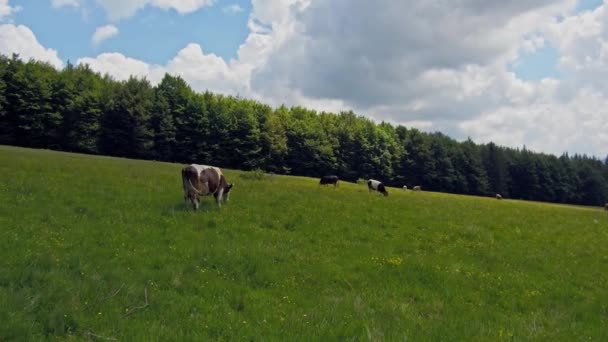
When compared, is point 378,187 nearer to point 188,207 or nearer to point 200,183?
point 200,183

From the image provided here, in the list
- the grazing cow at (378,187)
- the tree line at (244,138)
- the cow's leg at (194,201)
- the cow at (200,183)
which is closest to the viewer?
the cow's leg at (194,201)

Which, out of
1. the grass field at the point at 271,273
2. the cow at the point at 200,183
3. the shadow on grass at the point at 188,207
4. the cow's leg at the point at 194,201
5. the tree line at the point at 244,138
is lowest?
the grass field at the point at 271,273

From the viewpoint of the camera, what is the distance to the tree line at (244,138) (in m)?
77.9

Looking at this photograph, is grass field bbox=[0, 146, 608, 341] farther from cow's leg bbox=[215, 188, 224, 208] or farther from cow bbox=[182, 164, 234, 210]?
cow's leg bbox=[215, 188, 224, 208]

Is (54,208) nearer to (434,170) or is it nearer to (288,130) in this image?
(288,130)

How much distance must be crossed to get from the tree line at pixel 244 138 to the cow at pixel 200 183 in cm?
6506

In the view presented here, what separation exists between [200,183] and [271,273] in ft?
31.0

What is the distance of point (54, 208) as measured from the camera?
16422mm

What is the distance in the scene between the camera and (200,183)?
66.8ft

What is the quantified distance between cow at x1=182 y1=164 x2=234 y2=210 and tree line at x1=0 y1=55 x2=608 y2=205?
213 ft

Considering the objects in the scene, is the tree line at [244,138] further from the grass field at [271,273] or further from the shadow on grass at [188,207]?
the shadow on grass at [188,207]

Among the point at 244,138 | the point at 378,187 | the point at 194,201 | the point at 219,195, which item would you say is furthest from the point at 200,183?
the point at 244,138

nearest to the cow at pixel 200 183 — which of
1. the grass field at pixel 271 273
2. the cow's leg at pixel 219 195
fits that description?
the cow's leg at pixel 219 195

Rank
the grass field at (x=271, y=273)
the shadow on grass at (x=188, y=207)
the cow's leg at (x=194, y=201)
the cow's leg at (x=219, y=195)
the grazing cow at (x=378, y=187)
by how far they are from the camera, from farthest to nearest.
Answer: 1. the grazing cow at (x=378, y=187)
2. the cow's leg at (x=219, y=195)
3. the cow's leg at (x=194, y=201)
4. the shadow on grass at (x=188, y=207)
5. the grass field at (x=271, y=273)
